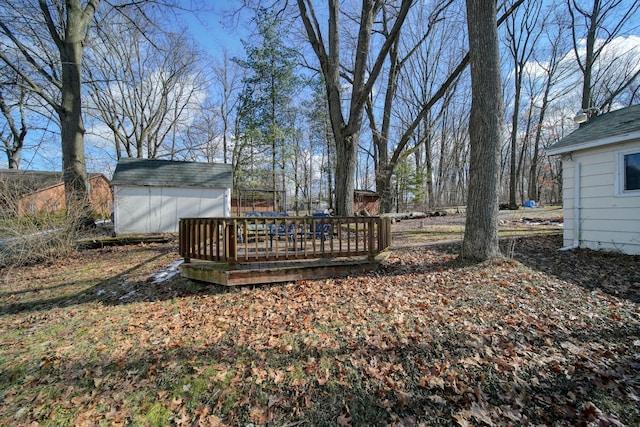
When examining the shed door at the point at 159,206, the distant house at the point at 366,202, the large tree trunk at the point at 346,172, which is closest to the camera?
the large tree trunk at the point at 346,172

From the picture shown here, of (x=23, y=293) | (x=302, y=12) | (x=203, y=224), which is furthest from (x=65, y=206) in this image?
(x=302, y=12)

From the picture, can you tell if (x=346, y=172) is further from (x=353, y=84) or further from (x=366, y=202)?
(x=366, y=202)

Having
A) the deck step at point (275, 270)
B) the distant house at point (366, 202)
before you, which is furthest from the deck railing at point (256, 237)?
→ the distant house at point (366, 202)

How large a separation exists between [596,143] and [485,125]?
10.3 feet

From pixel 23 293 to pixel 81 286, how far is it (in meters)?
0.97

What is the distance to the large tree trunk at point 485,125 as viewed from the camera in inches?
205

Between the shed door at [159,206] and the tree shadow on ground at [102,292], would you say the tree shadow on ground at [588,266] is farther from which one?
the shed door at [159,206]

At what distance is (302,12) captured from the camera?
8008mm

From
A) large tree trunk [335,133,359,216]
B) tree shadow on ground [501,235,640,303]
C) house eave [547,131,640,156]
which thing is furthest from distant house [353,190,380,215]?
house eave [547,131,640,156]

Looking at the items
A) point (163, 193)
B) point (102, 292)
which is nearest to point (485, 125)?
point (102, 292)

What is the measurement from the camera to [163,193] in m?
13.2

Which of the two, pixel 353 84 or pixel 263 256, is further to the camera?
pixel 353 84

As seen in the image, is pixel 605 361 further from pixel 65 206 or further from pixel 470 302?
pixel 65 206

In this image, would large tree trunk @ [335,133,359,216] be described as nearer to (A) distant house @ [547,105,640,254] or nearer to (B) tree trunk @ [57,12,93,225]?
(A) distant house @ [547,105,640,254]
